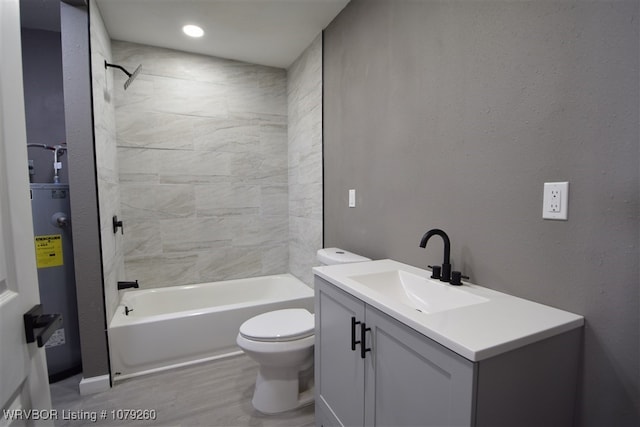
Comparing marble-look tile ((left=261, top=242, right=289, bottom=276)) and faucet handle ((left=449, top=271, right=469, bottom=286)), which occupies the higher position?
faucet handle ((left=449, top=271, right=469, bottom=286))

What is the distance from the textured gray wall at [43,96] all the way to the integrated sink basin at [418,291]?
2608 mm

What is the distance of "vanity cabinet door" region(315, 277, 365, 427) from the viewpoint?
1.19 m

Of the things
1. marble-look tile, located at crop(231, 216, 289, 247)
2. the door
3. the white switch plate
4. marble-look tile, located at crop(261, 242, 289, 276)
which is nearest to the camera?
the door

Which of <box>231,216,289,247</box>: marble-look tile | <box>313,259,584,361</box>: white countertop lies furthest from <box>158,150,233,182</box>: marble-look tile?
<box>313,259,584,361</box>: white countertop

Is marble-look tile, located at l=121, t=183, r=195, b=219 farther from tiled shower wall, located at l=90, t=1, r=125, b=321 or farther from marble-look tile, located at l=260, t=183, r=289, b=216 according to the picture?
marble-look tile, located at l=260, t=183, r=289, b=216

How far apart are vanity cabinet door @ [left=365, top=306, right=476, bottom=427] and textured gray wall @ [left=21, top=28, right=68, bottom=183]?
9.03 ft

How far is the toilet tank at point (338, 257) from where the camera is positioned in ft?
6.16

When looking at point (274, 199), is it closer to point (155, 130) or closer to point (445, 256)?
point (155, 130)

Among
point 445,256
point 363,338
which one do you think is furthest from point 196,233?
point 445,256

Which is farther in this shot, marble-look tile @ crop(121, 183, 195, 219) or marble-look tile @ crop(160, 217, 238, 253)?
marble-look tile @ crop(160, 217, 238, 253)

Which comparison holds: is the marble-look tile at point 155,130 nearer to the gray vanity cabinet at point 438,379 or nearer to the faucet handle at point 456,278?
the gray vanity cabinet at point 438,379

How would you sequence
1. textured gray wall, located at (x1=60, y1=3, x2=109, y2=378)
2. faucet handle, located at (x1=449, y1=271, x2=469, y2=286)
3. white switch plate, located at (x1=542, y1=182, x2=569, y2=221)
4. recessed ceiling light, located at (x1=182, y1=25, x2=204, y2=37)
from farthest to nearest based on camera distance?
1. recessed ceiling light, located at (x1=182, y1=25, x2=204, y2=37)
2. textured gray wall, located at (x1=60, y1=3, x2=109, y2=378)
3. faucet handle, located at (x1=449, y1=271, x2=469, y2=286)
4. white switch plate, located at (x1=542, y1=182, x2=569, y2=221)

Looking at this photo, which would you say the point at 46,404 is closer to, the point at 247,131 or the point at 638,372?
the point at 638,372

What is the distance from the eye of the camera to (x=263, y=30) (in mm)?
2324
